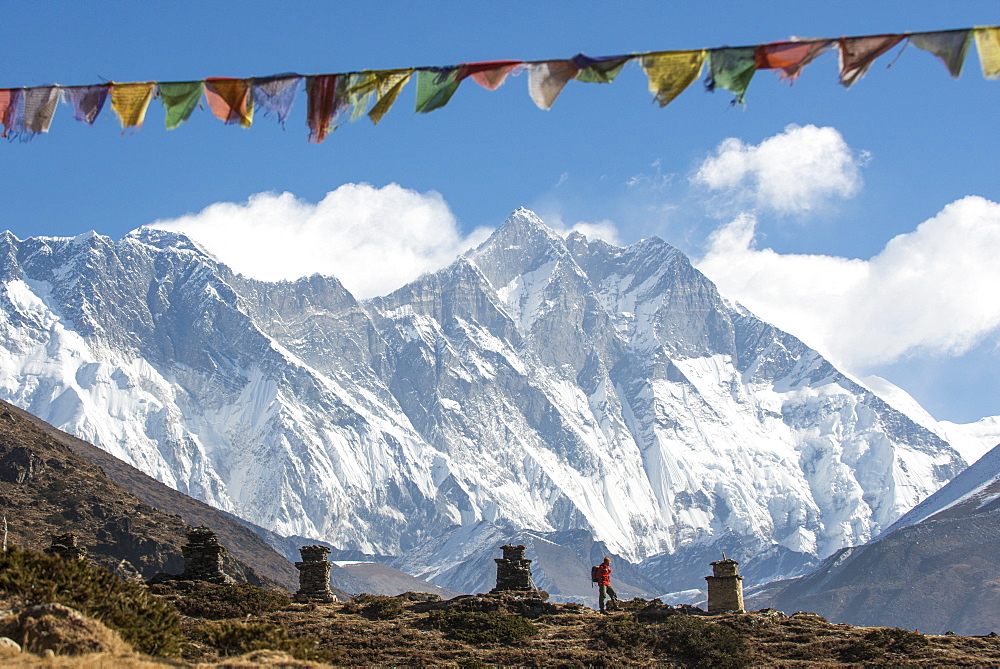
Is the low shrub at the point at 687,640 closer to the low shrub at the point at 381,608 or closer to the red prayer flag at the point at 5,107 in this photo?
the low shrub at the point at 381,608

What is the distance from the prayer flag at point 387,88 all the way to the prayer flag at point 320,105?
0.61 meters

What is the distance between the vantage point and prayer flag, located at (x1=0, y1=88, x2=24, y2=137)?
17266 mm

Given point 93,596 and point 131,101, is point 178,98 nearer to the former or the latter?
point 131,101

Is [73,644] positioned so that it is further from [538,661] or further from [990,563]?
[990,563]

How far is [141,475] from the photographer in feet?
573

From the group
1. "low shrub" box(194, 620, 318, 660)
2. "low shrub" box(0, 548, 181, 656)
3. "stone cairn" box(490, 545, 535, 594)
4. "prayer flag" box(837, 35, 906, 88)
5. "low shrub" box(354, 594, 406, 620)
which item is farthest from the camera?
"stone cairn" box(490, 545, 535, 594)

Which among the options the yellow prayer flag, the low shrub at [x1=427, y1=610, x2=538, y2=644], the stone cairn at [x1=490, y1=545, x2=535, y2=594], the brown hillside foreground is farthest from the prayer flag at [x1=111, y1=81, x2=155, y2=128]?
the stone cairn at [x1=490, y1=545, x2=535, y2=594]

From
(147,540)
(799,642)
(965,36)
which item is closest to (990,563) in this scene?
(147,540)

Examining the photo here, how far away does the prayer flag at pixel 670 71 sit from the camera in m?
15.3

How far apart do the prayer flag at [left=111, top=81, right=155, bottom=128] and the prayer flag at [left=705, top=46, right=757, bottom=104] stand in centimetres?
805

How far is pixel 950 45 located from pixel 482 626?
58.4ft

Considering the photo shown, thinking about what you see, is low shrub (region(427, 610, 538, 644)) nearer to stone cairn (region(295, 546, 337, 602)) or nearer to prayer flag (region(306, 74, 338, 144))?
stone cairn (region(295, 546, 337, 602))

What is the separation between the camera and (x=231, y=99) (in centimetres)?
1648

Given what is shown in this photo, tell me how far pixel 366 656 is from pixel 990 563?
185m
